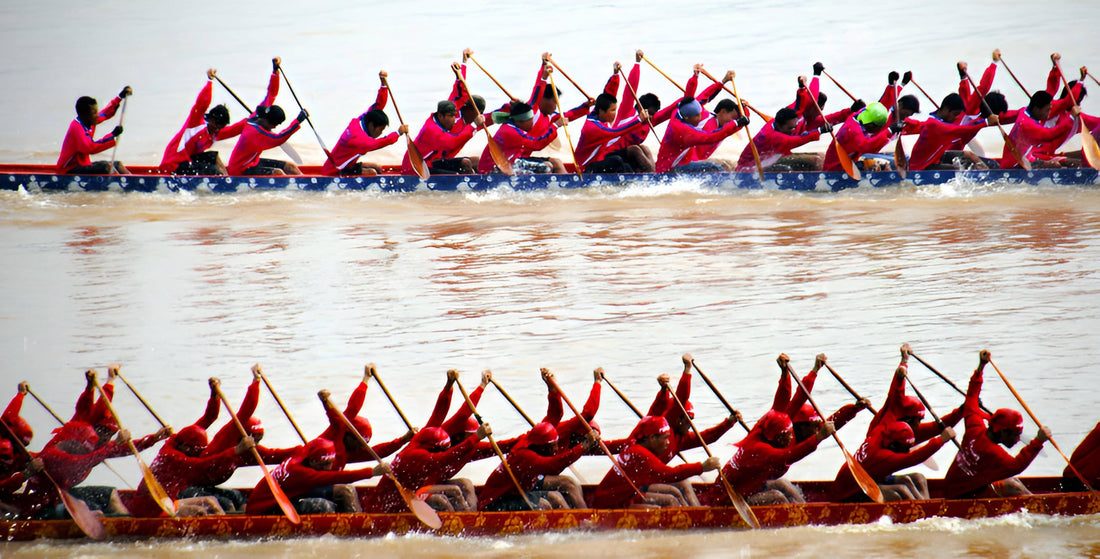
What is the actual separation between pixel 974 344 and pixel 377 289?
5002 mm

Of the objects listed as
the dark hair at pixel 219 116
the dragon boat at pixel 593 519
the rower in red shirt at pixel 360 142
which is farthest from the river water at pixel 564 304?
the dark hair at pixel 219 116

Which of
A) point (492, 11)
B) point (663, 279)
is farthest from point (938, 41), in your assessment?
point (663, 279)

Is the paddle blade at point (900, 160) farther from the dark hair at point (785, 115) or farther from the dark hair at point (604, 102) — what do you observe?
the dark hair at point (604, 102)

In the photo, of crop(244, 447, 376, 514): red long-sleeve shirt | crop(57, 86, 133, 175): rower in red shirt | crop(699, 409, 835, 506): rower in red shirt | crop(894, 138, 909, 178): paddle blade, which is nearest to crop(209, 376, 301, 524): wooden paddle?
→ crop(244, 447, 376, 514): red long-sleeve shirt

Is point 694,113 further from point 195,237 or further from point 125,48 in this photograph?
point 125,48

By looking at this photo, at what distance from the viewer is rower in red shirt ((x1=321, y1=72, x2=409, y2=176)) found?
12.5m

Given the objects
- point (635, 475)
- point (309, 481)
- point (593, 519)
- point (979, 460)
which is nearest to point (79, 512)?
point (309, 481)

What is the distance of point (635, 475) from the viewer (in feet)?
19.5

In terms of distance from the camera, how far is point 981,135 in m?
18.0

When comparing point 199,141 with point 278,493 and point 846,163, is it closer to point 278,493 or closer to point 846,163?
point 846,163

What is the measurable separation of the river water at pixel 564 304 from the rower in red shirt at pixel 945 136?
0.36m

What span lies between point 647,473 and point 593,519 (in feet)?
1.25

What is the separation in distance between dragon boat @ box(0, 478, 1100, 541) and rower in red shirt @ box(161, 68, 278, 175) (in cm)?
751

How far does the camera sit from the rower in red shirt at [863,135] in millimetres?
12211
